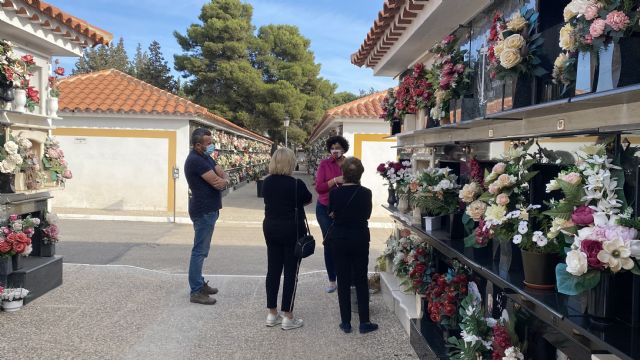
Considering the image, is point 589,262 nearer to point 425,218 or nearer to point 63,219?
point 425,218

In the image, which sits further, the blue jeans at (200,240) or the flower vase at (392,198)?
the flower vase at (392,198)

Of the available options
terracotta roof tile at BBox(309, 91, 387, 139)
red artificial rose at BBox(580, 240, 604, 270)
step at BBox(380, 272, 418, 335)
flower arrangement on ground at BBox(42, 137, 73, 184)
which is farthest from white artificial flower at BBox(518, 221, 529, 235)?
terracotta roof tile at BBox(309, 91, 387, 139)

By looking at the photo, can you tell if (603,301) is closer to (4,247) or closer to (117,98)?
(4,247)

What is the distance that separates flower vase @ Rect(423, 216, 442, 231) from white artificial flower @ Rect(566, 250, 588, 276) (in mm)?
2184

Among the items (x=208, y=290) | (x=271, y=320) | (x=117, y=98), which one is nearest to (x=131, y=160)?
(x=117, y=98)

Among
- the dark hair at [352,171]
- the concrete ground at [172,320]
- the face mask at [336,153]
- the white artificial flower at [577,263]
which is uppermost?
the face mask at [336,153]

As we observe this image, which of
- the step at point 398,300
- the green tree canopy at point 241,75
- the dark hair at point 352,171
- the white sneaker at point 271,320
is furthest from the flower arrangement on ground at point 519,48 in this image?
the green tree canopy at point 241,75

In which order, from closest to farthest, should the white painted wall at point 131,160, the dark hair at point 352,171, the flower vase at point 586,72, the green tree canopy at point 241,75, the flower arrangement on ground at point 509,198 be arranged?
the flower vase at point 586,72
the flower arrangement on ground at point 509,198
the dark hair at point 352,171
the white painted wall at point 131,160
the green tree canopy at point 241,75

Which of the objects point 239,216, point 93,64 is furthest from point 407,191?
point 93,64

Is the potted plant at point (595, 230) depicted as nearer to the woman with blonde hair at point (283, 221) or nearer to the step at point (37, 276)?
the woman with blonde hair at point (283, 221)

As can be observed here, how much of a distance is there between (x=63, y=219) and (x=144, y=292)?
8.06m

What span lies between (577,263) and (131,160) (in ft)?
45.4

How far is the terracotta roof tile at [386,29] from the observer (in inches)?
167

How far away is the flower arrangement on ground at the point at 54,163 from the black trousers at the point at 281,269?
10.2 feet
